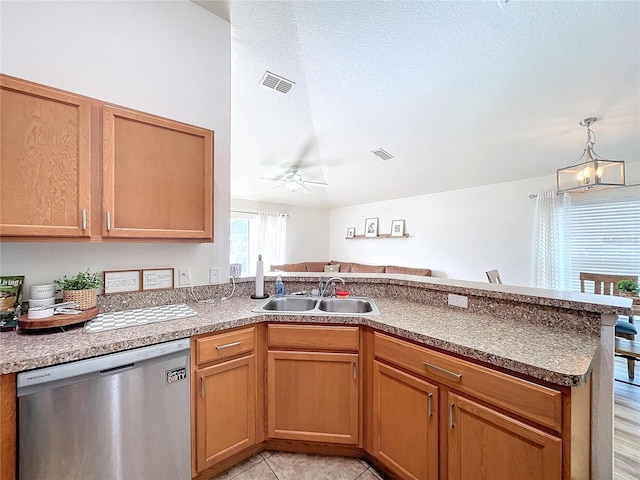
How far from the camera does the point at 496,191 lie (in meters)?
4.32

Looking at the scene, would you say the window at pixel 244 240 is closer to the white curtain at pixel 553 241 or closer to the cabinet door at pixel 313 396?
the cabinet door at pixel 313 396

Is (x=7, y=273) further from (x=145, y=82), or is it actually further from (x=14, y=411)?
(x=145, y=82)

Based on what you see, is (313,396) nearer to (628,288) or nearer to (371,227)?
(628,288)

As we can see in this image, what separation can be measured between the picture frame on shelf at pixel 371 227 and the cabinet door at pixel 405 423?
15.6 ft

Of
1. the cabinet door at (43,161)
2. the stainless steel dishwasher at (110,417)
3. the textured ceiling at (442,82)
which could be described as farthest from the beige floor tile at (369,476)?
the textured ceiling at (442,82)

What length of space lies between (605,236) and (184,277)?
4.87 m

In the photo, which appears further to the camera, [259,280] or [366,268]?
[366,268]

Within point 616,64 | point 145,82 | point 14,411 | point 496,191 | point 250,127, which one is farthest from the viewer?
point 496,191

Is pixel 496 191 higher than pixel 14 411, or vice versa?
pixel 496 191

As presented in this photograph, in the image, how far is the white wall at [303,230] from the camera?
6.50 metres

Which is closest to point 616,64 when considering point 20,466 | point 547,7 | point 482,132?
point 547,7

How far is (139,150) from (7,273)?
934 millimetres

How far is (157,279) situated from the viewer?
1.87m

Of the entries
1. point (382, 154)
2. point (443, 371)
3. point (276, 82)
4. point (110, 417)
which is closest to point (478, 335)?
point (443, 371)
